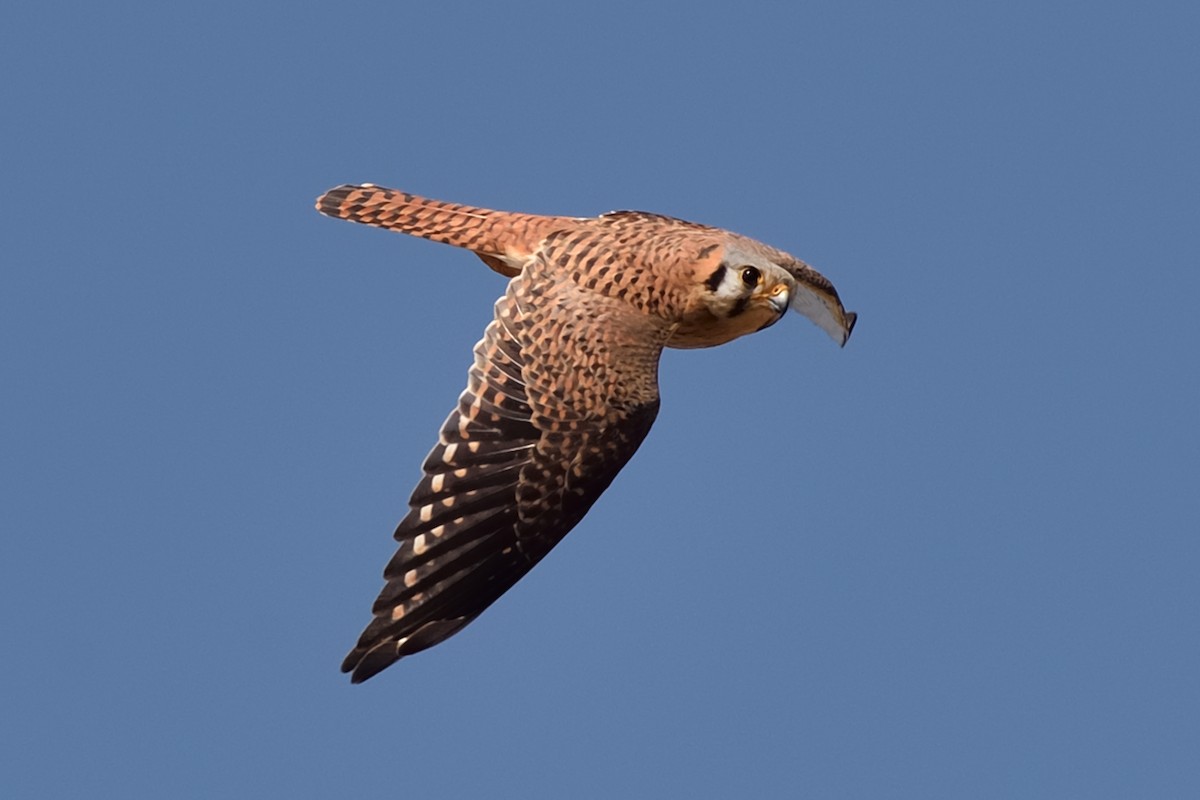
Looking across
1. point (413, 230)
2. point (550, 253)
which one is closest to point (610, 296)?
point (550, 253)

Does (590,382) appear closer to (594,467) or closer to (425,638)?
(594,467)

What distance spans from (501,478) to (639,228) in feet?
6.02

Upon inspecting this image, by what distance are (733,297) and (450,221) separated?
180 centimetres

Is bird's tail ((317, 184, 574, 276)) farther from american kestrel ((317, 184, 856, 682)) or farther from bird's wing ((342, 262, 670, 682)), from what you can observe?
bird's wing ((342, 262, 670, 682))

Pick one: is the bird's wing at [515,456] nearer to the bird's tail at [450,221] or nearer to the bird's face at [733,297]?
the bird's face at [733,297]

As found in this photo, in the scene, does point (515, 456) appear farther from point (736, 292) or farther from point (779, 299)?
point (779, 299)

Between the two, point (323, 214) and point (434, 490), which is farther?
point (323, 214)

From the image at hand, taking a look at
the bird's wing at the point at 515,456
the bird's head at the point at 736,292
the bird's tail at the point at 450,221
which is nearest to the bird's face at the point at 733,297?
the bird's head at the point at 736,292

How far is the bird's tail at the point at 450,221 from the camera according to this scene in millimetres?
14711

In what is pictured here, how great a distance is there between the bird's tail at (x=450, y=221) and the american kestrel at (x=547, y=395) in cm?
2

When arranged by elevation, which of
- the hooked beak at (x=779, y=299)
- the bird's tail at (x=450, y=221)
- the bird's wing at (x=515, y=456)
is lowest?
the bird's wing at (x=515, y=456)

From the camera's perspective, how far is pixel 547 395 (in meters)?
13.9

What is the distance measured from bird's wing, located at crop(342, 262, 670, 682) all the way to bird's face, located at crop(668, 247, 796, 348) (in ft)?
1.08

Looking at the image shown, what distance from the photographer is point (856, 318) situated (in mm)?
15938
